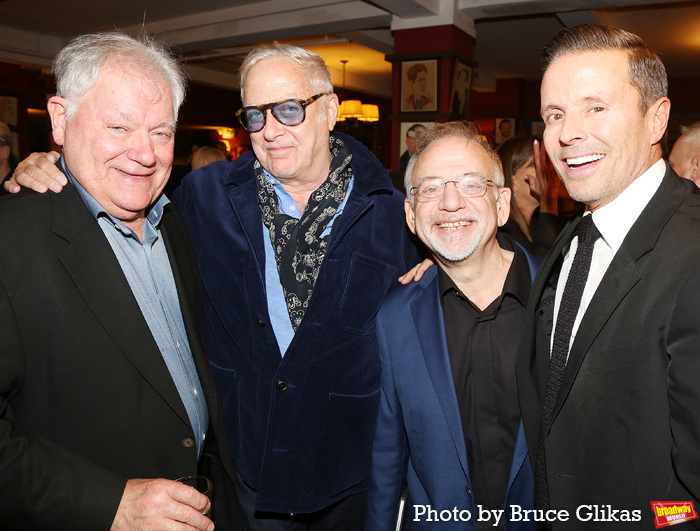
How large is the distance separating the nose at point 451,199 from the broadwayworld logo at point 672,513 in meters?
1.04

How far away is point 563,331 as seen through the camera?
149 centimetres

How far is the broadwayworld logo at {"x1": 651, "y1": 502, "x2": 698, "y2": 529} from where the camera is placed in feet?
4.06

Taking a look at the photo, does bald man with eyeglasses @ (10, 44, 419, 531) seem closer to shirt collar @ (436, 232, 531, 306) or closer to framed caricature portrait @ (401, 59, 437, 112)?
shirt collar @ (436, 232, 531, 306)

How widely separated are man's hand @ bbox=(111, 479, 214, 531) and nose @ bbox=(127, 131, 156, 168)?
908 mm

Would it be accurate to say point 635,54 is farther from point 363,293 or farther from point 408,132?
point 408,132

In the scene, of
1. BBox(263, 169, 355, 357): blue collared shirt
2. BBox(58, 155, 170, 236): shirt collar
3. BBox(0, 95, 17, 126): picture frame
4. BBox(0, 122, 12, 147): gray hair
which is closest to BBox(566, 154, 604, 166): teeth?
BBox(263, 169, 355, 357): blue collared shirt

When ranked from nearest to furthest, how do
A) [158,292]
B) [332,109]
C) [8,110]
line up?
1. [158,292]
2. [332,109]
3. [8,110]

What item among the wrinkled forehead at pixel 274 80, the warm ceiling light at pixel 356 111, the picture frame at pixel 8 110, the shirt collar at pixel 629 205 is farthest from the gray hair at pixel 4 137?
the warm ceiling light at pixel 356 111

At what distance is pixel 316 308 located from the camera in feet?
6.31

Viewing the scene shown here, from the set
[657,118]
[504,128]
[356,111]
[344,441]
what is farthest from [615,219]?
[504,128]

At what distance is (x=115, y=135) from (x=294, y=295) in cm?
83

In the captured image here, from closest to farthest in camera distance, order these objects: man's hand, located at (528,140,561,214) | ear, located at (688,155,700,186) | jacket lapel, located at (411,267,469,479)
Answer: jacket lapel, located at (411,267,469,479) < man's hand, located at (528,140,561,214) < ear, located at (688,155,700,186)

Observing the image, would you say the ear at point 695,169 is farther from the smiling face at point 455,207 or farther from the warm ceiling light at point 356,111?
the warm ceiling light at point 356,111

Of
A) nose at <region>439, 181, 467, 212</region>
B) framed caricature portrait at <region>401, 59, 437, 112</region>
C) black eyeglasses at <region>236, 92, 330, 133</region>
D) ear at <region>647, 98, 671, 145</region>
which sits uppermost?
framed caricature portrait at <region>401, 59, 437, 112</region>
